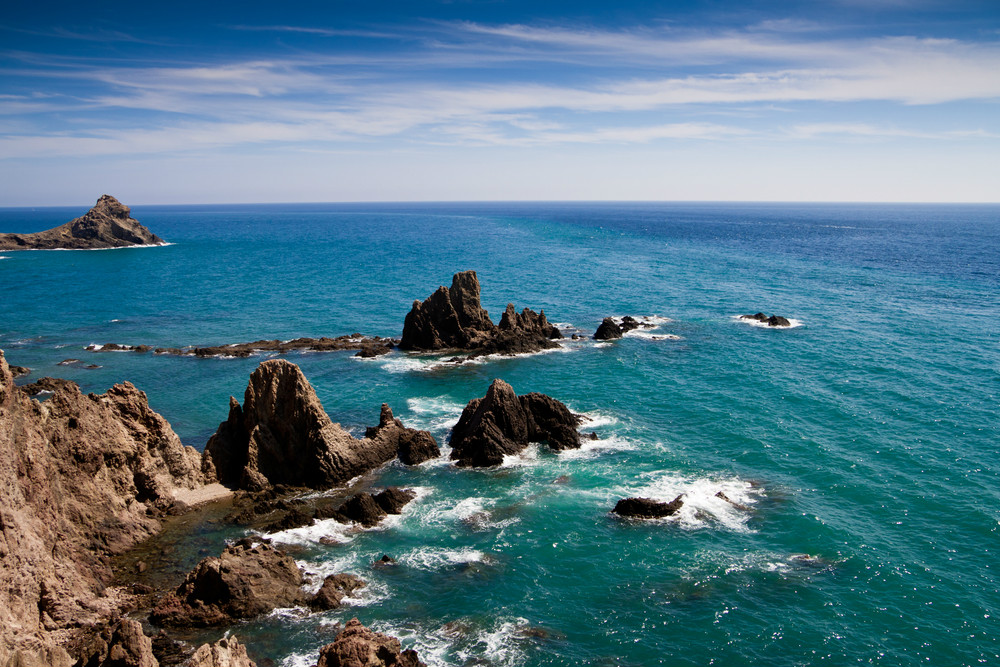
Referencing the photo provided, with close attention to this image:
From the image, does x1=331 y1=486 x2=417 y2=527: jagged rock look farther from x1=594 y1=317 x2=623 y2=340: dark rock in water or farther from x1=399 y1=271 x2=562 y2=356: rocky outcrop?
x1=594 y1=317 x2=623 y2=340: dark rock in water

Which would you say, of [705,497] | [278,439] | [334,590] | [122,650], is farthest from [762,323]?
[122,650]

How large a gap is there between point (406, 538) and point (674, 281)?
338ft

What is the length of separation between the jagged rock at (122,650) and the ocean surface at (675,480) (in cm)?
565

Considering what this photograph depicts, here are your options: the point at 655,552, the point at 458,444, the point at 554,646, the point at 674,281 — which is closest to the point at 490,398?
the point at 458,444

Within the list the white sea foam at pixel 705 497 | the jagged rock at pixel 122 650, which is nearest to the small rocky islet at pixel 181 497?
the jagged rock at pixel 122 650

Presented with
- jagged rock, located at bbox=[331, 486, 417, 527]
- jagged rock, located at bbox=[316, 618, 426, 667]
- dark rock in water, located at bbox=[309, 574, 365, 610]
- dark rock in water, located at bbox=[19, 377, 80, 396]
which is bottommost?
dark rock in water, located at bbox=[309, 574, 365, 610]

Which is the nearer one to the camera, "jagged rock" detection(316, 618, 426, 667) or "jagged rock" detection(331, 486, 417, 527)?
"jagged rock" detection(316, 618, 426, 667)

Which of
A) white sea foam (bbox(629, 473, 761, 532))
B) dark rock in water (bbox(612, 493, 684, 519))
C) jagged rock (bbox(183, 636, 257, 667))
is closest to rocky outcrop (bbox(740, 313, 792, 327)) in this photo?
white sea foam (bbox(629, 473, 761, 532))

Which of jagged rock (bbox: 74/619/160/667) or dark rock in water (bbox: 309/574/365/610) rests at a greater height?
jagged rock (bbox: 74/619/160/667)

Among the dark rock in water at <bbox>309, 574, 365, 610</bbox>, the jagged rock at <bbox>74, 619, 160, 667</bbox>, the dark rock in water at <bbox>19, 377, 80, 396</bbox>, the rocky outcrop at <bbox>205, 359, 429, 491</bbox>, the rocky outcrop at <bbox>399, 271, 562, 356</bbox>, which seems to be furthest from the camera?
the rocky outcrop at <bbox>399, 271, 562, 356</bbox>

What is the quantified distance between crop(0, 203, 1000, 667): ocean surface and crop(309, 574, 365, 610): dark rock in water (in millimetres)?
736

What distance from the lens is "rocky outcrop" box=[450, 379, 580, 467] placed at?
47.4 meters

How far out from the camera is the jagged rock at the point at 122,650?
75.1 ft

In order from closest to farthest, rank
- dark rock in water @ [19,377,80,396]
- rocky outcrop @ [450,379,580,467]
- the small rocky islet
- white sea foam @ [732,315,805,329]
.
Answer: the small rocky islet → rocky outcrop @ [450,379,580,467] → dark rock in water @ [19,377,80,396] → white sea foam @ [732,315,805,329]
